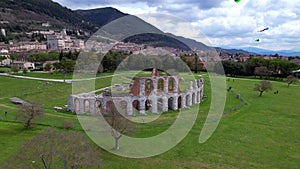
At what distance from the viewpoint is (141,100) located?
3975cm

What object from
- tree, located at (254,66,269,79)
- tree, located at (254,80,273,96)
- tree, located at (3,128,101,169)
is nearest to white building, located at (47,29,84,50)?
tree, located at (254,66,269,79)

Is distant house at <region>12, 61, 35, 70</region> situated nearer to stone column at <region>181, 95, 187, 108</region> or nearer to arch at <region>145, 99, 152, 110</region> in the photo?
arch at <region>145, 99, 152, 110</region>

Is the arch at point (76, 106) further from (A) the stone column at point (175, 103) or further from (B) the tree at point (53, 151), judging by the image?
(B) the tree at point (53, 151)

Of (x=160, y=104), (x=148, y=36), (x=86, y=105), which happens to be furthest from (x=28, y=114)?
(x=148, y=36)

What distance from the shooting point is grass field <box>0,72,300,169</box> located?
23.6 meters

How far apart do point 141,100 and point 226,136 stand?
45.4ft

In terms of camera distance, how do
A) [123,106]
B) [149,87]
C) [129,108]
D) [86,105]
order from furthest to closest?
[149,87] < [86,105] < [123,106] < [129,108]

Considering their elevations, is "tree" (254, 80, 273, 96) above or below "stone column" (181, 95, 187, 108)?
above

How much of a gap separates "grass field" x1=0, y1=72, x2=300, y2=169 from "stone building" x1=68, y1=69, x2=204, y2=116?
2.09 metres

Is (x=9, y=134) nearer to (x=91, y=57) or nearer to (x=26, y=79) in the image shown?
(x=26, y=79)

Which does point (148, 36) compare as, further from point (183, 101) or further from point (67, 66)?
point (183, 101)

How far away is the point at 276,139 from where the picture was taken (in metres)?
29.6

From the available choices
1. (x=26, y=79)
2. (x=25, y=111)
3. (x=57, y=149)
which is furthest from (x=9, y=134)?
(x=26, y=79)

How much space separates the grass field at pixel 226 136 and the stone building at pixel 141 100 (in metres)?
2.09
